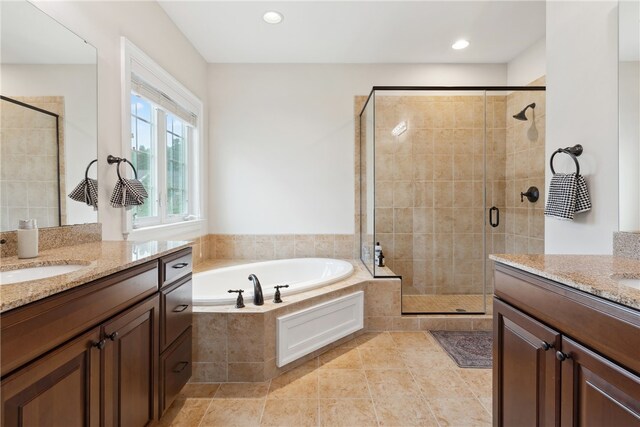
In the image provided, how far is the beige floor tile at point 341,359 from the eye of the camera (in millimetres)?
2160

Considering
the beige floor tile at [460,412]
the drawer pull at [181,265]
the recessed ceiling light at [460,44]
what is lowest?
the beige floor tile at [460,412]

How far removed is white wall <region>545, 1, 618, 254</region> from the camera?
1390 millimetres

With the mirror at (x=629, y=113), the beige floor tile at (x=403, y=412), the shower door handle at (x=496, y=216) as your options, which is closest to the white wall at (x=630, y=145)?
the mirror at (x=629, y=113)

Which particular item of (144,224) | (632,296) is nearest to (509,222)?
(632,296)

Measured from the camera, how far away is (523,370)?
1.07m

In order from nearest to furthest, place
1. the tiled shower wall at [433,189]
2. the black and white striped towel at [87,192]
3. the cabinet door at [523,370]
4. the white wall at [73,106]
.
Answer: the cabinet door at [523,370], the white wall at [73,106], the black and white striped towel at [87,192], the tiled shower wall at [433,189]

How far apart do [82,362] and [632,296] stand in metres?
1.51

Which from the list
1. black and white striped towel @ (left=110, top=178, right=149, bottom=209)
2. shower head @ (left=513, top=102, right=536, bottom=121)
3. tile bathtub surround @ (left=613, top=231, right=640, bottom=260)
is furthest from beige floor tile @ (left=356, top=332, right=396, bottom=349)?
shower head @ (left=513, top=102, right=536, bottom=121)

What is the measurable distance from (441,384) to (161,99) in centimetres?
295

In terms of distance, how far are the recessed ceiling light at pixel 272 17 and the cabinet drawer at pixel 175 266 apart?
2.00 meters

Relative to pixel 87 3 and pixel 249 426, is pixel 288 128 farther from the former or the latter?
pixel 249 426

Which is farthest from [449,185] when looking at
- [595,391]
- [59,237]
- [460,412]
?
[59,237]

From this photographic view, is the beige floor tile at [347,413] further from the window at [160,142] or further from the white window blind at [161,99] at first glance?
the white window blind at [161,99]

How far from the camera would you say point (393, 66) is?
3406 millimetres
